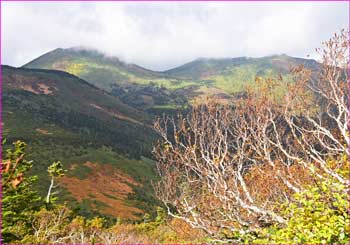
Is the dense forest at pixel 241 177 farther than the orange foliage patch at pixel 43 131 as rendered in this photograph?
No

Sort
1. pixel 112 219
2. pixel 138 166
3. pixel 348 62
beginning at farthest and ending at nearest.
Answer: pixel 138 166 < pixel 112 219 < pixel 348 62

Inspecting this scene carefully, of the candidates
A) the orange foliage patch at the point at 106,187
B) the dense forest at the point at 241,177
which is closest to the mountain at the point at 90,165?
the orange foliage patch at the point at 106,187

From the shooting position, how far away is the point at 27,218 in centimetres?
3853

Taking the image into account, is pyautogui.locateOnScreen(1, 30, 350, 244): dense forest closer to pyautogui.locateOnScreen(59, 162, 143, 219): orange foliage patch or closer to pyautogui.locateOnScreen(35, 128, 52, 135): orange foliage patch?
pyautogui.locateOnScreen(59, 162, 143, 219): orange foliage patch

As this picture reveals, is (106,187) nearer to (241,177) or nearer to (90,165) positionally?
(90,165)

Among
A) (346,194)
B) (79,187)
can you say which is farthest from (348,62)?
(79,187)

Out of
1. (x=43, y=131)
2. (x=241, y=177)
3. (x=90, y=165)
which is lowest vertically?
(x=90, y=165)

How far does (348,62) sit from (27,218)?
115 feet

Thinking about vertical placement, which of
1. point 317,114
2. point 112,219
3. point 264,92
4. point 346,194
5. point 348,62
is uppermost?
point 348,62

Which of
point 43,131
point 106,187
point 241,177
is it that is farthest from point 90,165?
point 241,177

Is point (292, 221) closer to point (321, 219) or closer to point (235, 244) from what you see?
point (321, 219)

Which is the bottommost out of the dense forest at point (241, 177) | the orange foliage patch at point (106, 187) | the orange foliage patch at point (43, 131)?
the orange foliage patch at point (106, 187)

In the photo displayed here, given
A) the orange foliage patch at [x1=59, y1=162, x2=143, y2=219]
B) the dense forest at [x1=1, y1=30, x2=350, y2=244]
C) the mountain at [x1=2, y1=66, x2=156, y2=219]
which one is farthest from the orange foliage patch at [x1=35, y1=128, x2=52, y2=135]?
the dense forest at [x1=1, y1=30, x2=350, y2=244]

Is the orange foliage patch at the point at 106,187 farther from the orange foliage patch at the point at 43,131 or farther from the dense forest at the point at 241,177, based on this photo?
the orange foliage patch at the point at 43,131
